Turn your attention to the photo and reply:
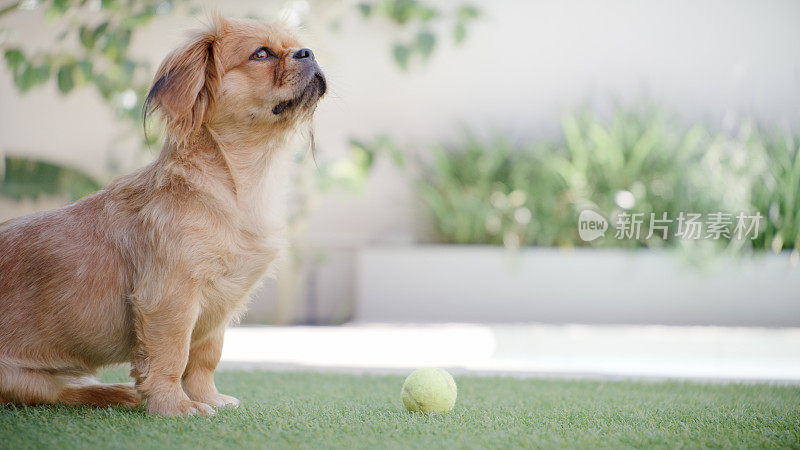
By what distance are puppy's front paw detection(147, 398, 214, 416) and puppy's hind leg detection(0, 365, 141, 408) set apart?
0.64 feet

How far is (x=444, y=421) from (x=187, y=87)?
1371 mm

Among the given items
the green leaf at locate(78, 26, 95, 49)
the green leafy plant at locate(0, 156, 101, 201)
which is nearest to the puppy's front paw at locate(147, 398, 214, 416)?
the green leaf at locate(78, 26, 95, 49)

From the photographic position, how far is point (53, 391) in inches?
90.3

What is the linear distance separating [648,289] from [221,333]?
3.95 m

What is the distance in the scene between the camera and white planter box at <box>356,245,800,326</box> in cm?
536

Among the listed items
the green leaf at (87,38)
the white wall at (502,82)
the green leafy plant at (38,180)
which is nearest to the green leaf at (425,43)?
the white wall at (502,82)

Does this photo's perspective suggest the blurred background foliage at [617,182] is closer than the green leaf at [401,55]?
No

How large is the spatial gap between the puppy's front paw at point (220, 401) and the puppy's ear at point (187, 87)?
0.91 metres

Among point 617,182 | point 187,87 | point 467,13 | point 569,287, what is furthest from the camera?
point 617,182

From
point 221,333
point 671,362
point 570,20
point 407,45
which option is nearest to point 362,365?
point 221,333

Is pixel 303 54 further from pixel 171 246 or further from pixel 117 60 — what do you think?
pixel 117 60

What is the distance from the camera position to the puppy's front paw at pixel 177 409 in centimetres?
218

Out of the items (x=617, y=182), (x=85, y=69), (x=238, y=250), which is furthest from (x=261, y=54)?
(x=617, y=182)

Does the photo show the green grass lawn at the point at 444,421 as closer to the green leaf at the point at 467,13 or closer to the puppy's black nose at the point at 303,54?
the puppy's black nose at the point at 303,54
